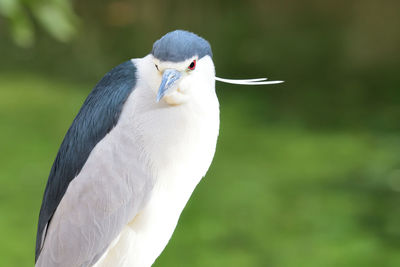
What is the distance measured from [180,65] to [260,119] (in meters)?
2.87

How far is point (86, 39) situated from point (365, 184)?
256 cm

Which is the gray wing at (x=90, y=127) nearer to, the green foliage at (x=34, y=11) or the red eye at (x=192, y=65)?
the red eye at (x=192, y=65)

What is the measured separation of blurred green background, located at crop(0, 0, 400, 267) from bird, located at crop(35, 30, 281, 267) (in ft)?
2.59

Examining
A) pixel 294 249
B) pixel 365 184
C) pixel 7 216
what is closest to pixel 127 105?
pixel 294 249

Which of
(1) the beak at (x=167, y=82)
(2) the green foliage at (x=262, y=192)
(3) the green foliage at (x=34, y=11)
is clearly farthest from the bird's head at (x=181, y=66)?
(2) the green foliage at (x=262, y=192)

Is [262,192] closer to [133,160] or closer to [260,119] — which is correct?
[260,119]

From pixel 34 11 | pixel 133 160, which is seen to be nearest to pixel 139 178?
pixel 133 160

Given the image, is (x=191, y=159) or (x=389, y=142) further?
(x=389, y=142)

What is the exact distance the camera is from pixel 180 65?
765mm

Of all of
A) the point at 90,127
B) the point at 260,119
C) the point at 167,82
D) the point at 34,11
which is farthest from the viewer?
the point at 260,119

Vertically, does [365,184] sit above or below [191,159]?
below

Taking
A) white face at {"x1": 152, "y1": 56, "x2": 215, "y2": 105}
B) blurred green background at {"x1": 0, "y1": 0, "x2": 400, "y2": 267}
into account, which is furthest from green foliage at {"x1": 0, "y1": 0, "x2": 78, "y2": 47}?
white face at {"x1": 152, "y1": 56, "x2": 215, "y2": 105}

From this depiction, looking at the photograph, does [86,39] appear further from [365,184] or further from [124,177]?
[124,177]

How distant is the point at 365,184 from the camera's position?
9.51ft
